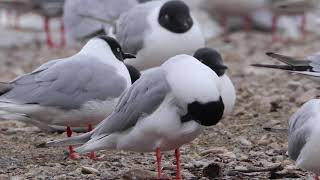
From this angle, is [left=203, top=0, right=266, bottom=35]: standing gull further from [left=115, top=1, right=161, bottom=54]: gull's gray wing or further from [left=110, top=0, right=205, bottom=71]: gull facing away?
[left=110, top=0, right=205, bottom=71]: gull facing away

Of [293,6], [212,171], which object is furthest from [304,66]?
[293,6]

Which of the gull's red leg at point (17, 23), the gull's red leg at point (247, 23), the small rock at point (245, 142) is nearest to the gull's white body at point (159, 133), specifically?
the small rock at point (245, 142)

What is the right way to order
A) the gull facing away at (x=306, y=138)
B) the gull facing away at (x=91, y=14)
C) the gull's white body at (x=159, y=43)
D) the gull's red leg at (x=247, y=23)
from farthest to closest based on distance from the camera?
the gull's red leg at (x=247, y=23) → the gull facing away at (x=91, y=14) → the gull's white body at (x=159, y=43) → the gull facing away at (x=306, y=138)

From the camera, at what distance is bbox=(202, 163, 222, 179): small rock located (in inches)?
192

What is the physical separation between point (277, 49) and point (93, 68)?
6062 millimetres

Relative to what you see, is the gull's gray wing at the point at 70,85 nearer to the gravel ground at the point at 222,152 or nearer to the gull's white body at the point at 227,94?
the gravel ground at the point at 222,152

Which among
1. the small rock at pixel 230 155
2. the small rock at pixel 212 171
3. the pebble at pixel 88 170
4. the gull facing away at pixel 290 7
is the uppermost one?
the small rock at pixel 212 171

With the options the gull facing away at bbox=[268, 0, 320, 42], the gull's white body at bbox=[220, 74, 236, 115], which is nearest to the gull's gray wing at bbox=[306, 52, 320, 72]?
the gull's white body at bbox=[220, 74, 236, 115]

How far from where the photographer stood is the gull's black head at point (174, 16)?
7211mm

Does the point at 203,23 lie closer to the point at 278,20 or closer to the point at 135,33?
the point at 278,20

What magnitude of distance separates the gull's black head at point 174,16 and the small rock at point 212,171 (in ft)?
8.30

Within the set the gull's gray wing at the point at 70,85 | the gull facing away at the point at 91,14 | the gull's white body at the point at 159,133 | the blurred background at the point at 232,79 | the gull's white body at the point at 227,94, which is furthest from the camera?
the gull facing away at the point at 91,14

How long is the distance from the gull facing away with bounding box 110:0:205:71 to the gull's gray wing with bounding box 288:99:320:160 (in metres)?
2.70

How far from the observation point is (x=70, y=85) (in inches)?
214
